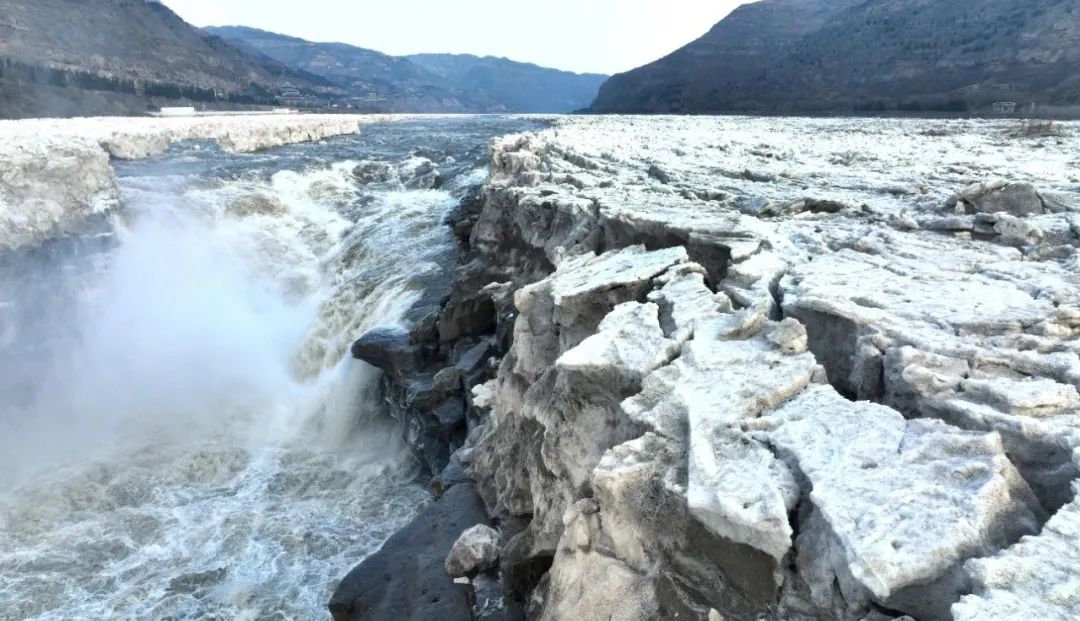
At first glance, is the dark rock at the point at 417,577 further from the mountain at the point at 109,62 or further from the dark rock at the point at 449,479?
the mountain at the point at 109,62

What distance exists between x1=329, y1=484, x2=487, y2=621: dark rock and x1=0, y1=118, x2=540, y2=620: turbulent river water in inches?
56.2

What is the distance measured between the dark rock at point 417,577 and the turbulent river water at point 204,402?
1427mm

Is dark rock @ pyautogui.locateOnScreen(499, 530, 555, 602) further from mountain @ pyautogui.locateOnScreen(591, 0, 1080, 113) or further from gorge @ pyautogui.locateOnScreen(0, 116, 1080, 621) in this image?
mountain @ pyautogui.locateOnScreen(591, 0, 1080, 113)

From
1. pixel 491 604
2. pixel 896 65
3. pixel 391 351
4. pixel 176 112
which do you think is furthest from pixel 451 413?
A: pixel 896 65

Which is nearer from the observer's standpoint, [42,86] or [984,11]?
[42,86]

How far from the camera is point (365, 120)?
6650cm

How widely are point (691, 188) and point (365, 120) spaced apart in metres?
61.9

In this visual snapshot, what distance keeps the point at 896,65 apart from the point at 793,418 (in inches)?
3297

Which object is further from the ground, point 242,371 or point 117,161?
point 117,161

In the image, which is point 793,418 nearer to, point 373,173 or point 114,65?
point 373,173

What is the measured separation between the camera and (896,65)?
239 feet

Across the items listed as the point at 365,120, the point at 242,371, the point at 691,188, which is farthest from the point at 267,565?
the point at 365,120

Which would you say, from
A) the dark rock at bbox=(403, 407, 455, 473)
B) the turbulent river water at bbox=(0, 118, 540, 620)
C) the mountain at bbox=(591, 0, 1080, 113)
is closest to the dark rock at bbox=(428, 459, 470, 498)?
the turbulent river water at bbox=(0, 118, 540, 620)

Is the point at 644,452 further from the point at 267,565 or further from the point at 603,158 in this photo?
the point at 603,158
